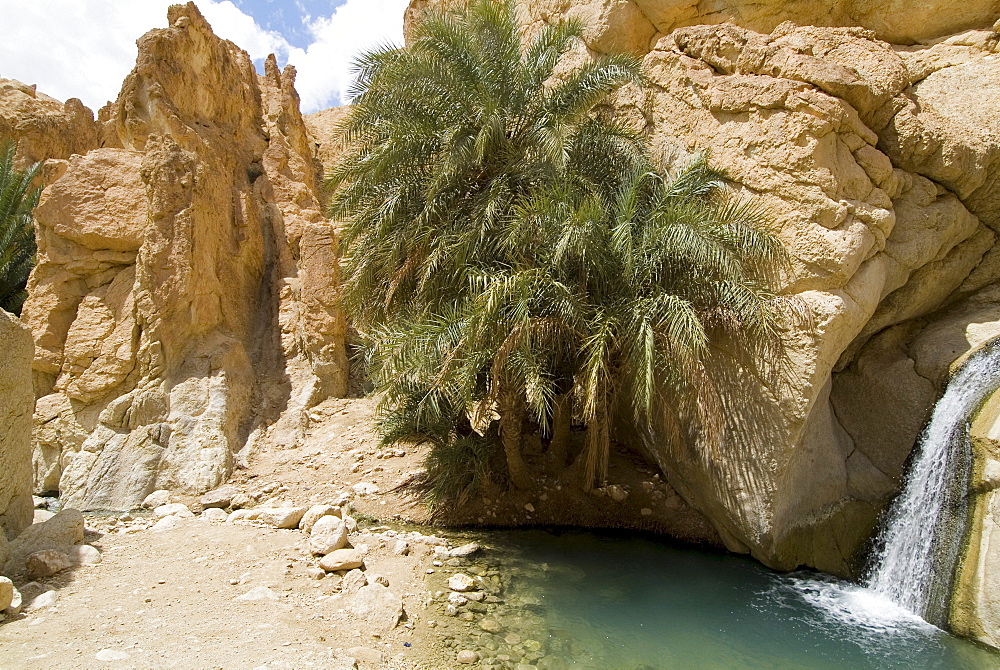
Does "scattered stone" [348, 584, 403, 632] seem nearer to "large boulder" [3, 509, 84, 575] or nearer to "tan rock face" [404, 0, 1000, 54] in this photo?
"large boulder" [3, 509, 84, 575]

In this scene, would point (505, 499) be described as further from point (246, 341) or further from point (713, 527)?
point (246, 341)

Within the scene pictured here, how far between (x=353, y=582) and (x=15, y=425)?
3.55 m

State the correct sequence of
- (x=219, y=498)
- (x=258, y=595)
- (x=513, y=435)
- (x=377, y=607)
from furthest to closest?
(x=219, y=498)
(x=513, y=435)
(x=377, y=607)
(x=258, y=595)

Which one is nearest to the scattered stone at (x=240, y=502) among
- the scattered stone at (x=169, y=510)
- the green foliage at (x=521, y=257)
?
the scattered stone at (x=169, y=510)

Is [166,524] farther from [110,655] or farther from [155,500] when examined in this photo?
[110,655]

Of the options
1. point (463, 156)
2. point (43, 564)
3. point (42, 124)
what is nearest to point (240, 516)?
point (43, 564)

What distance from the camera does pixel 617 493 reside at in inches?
372

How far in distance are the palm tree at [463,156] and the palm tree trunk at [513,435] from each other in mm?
21

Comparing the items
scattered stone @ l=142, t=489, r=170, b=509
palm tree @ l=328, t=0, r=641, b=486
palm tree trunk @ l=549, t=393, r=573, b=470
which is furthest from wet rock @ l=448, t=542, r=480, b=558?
scattered stone @ l=142, t=489, r=170, b=509

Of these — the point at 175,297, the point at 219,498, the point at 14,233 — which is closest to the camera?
the point at 219,498

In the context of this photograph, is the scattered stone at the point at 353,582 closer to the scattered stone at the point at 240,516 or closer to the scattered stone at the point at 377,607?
the scattered stone at the point at 377,607

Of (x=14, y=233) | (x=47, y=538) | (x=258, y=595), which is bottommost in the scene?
(x=258, y=595)

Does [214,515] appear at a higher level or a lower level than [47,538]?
lower

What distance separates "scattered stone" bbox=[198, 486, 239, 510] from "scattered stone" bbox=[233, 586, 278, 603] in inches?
166
